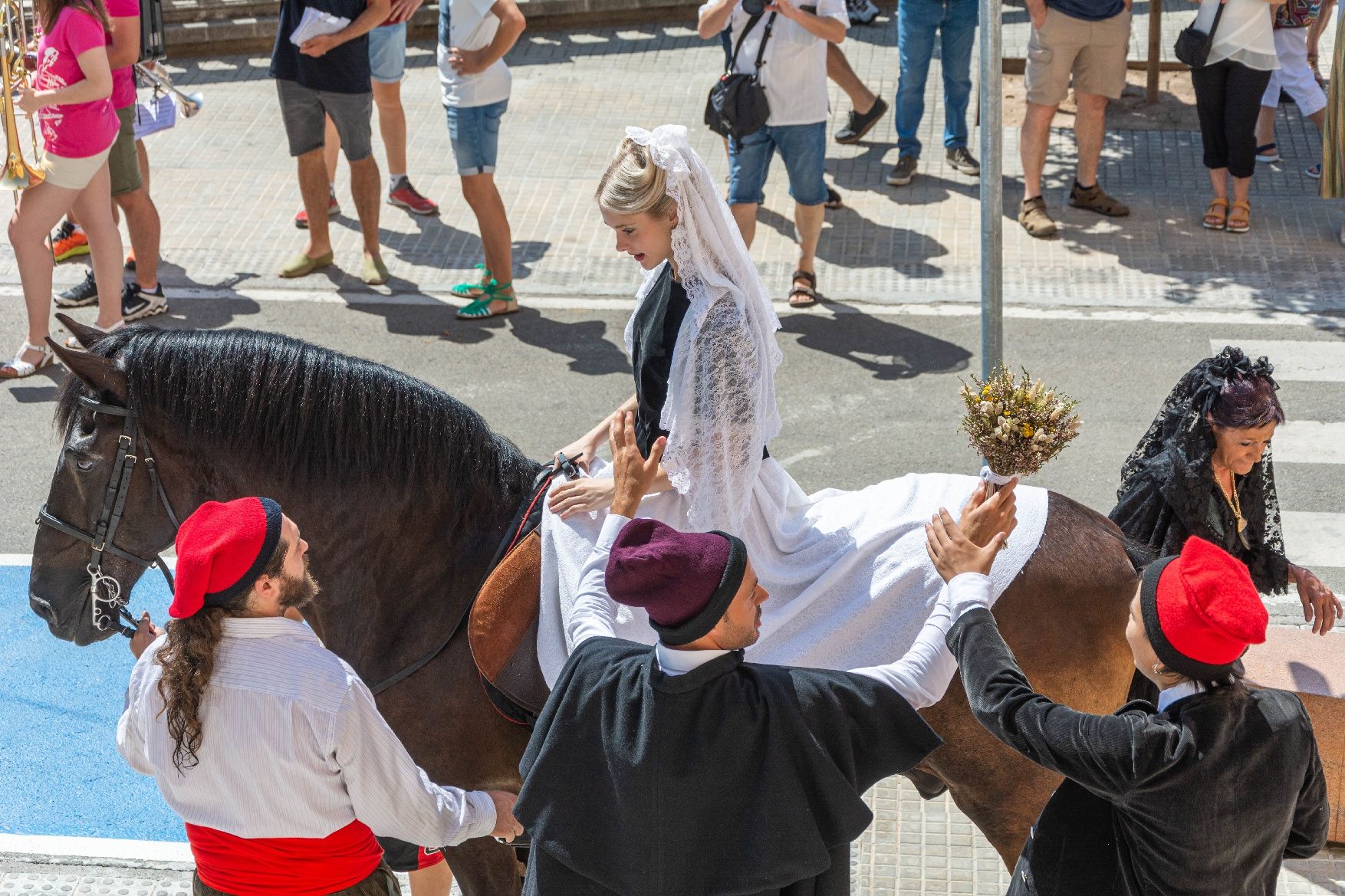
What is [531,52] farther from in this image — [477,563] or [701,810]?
[701,810]

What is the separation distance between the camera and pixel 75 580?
3.94 meters

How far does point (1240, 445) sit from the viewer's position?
3938mm

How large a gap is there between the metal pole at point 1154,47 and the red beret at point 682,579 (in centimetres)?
1056

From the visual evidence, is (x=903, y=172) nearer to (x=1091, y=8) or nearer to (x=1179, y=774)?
(x=1091, y=8)

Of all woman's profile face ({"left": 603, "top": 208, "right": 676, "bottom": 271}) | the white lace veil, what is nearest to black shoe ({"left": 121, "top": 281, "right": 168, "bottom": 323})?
woman's profile face ({"left": 603, "top": 208, "right": 676, "bottom": 271})

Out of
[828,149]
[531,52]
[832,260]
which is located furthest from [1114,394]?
[531,52]

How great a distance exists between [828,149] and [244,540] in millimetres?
9418

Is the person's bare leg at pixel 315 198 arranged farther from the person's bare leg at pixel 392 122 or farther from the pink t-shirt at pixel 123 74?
the pink t-shirt at pixel 123 74

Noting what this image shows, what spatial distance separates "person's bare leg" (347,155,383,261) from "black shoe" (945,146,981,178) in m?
4.47

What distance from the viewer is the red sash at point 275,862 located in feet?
10.4

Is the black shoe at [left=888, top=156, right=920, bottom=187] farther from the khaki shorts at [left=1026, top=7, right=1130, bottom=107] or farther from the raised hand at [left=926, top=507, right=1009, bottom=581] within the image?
the raised hand at [left=926, top=507, right=1009, bottom=581]

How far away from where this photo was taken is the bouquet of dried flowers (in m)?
3.42

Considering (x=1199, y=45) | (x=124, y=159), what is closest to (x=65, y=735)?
(x=124, y=159)

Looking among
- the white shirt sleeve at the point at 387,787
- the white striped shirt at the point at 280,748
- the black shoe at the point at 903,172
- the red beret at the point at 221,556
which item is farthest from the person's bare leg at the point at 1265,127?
the red beret at the point at 221,556
